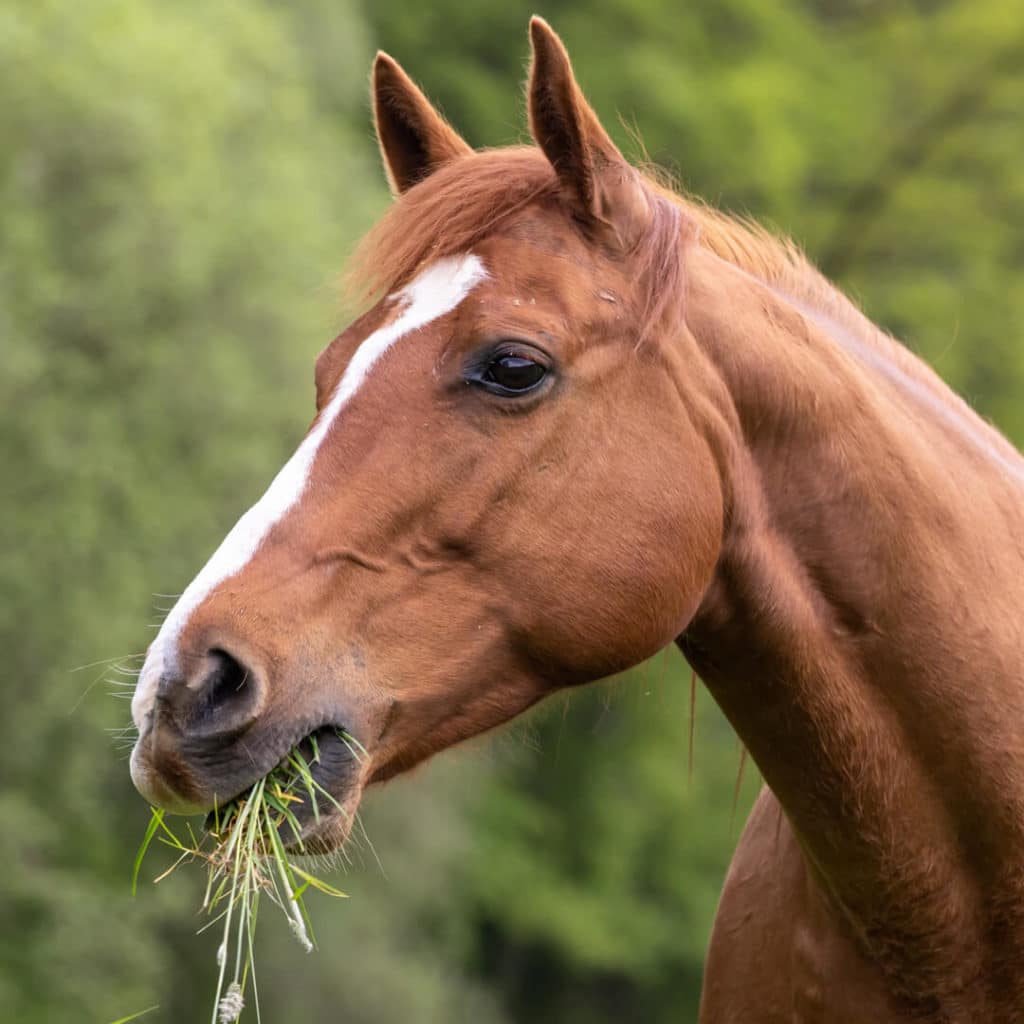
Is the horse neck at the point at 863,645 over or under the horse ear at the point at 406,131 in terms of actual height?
under

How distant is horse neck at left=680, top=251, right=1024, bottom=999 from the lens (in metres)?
3.32

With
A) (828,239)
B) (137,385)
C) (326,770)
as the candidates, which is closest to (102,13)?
(137,385)

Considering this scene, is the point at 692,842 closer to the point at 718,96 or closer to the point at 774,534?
the point at 718,96

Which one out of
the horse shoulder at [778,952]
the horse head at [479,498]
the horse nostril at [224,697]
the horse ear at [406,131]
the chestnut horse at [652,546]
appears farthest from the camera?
the horse ear at [406,131]

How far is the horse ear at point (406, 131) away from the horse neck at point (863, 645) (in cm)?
77

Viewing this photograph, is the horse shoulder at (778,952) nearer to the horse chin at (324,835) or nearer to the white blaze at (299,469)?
the horse chin at (324,835)

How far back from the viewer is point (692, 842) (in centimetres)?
2419

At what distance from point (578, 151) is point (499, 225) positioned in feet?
0.71

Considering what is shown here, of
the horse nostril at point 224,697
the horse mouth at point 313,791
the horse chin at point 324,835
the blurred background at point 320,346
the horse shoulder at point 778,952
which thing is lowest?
the blurred background at point 320,346

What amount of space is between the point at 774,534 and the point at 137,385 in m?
14.2

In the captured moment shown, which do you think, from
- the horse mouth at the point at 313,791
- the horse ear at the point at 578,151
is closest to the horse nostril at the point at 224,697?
the horse mouth at the point at 313,791

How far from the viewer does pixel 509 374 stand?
3211 mm

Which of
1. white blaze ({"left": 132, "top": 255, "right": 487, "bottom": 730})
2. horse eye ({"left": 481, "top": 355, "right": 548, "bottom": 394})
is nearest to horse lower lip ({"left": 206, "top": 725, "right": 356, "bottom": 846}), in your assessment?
white blaze ({"left": 132, "top": 255, "right": 487, "bottom": 730})

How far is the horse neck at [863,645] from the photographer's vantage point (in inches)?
131
